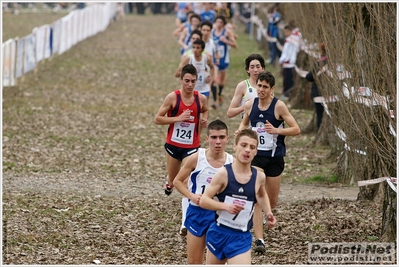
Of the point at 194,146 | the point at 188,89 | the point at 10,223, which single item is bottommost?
the point at 10,223

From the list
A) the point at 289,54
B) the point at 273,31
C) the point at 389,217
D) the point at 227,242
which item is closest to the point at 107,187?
the point at 389,217

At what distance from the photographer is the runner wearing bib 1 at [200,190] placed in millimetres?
7453

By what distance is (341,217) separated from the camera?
10273 mm

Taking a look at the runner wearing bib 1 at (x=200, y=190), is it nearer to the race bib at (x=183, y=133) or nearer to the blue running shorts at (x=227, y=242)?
the blue running shorts at (x=227, y=242)

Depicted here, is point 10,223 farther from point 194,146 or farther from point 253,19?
point 253,19

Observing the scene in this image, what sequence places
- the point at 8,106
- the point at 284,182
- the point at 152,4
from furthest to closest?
the point at 152,4
the point at 8,106
the point at 284,182

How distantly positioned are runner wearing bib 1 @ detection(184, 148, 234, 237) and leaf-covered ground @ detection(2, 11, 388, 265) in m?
1.40

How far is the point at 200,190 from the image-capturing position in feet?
25.2

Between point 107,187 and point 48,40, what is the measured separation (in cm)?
1678

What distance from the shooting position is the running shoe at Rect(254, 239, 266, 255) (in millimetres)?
8875

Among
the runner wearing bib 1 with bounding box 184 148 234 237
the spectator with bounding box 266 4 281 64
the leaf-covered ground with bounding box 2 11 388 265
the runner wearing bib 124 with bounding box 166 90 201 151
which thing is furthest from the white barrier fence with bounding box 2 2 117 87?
the runner wearing bib 1 with bounding box 184 148 234 237

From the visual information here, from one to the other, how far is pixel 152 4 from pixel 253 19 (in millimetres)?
21002

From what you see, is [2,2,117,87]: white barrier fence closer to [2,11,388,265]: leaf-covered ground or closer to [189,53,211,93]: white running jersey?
[2,11,388,265]: leaf-covered ground

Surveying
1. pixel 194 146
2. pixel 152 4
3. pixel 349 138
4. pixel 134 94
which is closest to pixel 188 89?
pixel 194 146
